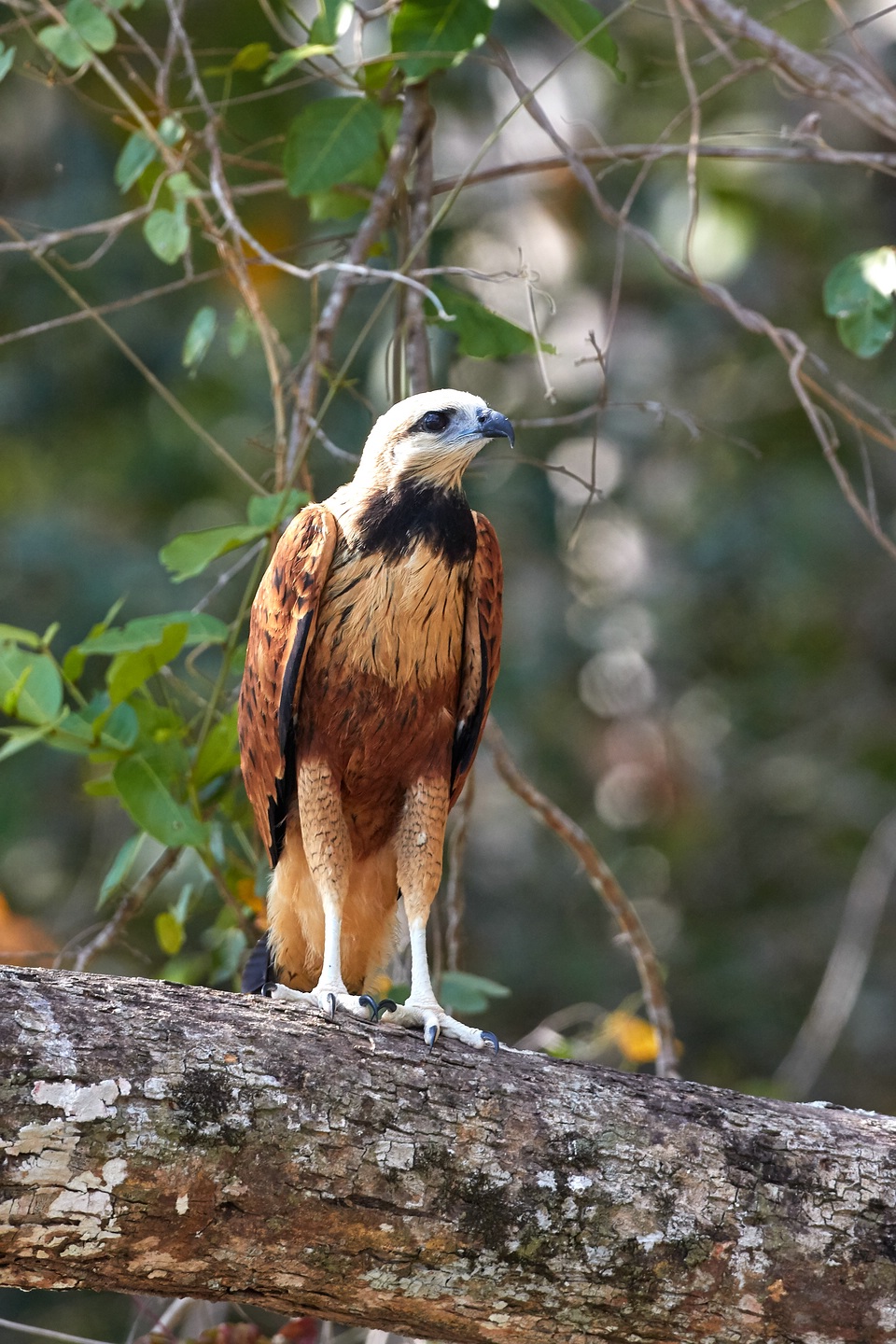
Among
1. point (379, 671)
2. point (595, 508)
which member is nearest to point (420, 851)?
point (379, 671)

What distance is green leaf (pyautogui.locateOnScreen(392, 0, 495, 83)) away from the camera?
12.1ft

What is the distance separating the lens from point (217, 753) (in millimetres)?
3840

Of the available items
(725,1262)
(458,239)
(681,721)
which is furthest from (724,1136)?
(681,721)

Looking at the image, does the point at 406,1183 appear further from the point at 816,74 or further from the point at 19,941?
the point at 816,74

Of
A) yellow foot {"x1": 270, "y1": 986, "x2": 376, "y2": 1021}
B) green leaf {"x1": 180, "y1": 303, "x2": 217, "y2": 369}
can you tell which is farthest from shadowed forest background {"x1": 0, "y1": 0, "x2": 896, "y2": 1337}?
yellow foot {"x1": 270, "y1": 986, "x2": 376, "y2": 1021}

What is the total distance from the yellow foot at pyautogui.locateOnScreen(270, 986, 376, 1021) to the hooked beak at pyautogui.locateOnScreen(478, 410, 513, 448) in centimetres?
135

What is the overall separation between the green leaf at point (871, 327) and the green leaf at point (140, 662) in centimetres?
189

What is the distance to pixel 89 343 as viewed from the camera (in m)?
7.48

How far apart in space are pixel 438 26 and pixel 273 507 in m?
1.34

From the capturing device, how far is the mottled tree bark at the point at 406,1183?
2184 mm

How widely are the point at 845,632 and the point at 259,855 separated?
5.52 meters

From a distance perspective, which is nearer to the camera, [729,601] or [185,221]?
[185,221]

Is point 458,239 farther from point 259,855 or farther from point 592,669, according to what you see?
point 259,855

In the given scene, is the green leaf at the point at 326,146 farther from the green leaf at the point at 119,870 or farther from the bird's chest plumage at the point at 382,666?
the green leaf at the point at 119,870
